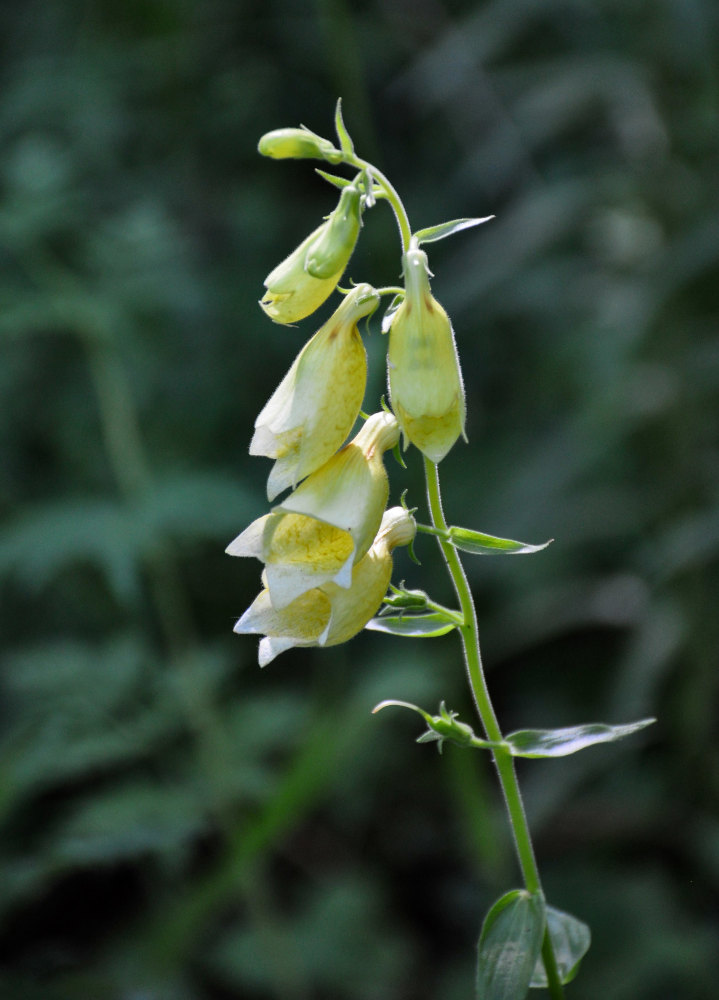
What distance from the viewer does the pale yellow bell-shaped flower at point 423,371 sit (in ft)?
2.60

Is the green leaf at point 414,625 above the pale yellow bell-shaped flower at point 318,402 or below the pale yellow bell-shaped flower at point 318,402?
below

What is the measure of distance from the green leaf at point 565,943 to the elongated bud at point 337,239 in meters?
0.70

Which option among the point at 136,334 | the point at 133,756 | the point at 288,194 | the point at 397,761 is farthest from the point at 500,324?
the point at 133,756

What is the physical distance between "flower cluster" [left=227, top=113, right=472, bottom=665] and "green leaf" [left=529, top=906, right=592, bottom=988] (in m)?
0.43

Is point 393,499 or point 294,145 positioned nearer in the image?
point 294,145

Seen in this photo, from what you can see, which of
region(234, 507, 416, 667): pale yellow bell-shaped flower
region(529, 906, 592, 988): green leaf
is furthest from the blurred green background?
region(234, 507, 416, 667): pale yellow bell-shaped flower

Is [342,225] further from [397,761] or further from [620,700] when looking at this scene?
[397,761]

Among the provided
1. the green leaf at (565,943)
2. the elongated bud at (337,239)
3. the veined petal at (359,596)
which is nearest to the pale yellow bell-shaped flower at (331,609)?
the veined petal at (359,596)

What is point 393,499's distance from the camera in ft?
7.45

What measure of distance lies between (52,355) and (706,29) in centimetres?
167

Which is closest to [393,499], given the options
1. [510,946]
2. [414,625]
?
[414,625]

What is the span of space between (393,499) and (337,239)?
149cm

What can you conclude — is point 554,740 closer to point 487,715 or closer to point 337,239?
point 487,715

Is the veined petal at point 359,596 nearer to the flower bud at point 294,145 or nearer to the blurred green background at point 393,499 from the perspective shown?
the flower bud at point 294,145
